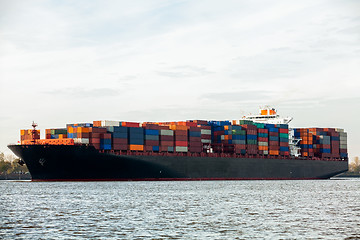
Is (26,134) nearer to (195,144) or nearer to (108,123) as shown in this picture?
(108,123)

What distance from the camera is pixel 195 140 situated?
106312mm

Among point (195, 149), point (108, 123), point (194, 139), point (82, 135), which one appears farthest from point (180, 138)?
point (82, 135)

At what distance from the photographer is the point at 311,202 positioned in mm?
52500

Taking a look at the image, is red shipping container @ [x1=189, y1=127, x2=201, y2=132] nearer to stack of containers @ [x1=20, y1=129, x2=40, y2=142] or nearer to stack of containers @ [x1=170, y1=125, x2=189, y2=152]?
stack of containers @ [x1=170, y1=125, x2=189, y2=152]

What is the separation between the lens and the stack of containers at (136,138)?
314 feet

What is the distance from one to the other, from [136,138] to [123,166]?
5.43m

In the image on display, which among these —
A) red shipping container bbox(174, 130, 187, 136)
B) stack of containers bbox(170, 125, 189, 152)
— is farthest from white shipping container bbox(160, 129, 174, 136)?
stack of containers bbox(170, 125, 189, 152)

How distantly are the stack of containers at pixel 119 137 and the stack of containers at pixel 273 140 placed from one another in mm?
36443

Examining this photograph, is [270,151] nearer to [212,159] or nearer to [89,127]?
[212,159]

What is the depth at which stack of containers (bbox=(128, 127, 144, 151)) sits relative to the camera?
314 feet

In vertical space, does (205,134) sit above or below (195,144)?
above

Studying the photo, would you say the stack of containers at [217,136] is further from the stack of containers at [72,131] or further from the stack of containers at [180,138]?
the stack of containers at [72,131]

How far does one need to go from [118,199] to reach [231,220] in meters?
19.3

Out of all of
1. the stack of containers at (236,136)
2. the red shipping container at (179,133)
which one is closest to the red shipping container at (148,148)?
the red shipping container at (179,133)
